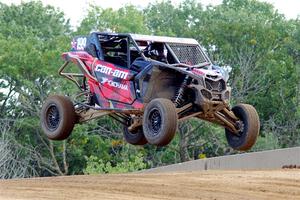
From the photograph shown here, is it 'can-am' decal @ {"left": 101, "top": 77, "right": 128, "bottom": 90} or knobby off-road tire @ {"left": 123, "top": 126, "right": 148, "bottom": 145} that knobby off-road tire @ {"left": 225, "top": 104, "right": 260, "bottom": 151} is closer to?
knobby off-road tire @ {"left": 123, "top": 126, "right": 148, "bottom": 145}

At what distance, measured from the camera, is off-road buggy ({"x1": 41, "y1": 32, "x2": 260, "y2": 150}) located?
17422 millimetres

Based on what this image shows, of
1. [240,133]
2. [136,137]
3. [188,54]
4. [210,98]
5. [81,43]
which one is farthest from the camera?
[136,137]

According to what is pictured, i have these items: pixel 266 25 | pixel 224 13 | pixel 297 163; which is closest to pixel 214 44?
pixel 266 25

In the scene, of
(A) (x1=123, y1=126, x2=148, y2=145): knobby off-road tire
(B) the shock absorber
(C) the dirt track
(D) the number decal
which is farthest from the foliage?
(C) the dirt track

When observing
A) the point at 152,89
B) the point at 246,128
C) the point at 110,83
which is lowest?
the point at 246,128

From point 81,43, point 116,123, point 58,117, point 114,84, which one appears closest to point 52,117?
point 58,117

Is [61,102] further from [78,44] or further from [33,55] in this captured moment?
[33,55]

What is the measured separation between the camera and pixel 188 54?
18422mm

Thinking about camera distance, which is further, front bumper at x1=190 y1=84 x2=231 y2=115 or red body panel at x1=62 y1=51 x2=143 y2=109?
red body panel at x1=62 y1=51 x2=143 y2=109

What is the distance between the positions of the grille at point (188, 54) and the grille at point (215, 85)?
90cm

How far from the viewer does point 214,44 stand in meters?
48.0

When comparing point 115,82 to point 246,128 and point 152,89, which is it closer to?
point 152,89

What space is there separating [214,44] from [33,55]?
987 cm

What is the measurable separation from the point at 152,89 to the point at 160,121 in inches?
35.6
